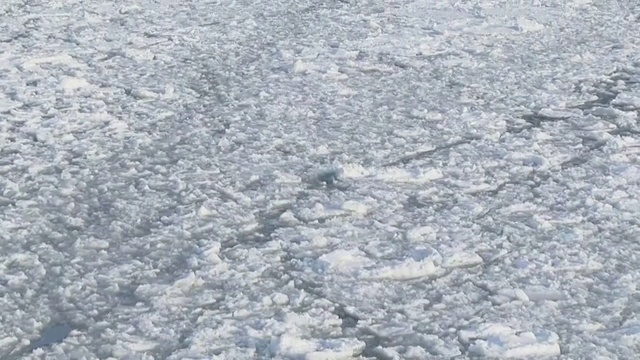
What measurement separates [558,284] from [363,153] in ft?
3.91

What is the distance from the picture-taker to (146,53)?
503cm

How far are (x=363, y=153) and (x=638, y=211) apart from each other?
3.55ft

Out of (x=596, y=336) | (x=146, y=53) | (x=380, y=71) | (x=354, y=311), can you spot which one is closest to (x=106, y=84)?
(x=146, y=53)

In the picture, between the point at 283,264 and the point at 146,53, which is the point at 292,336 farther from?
the point at 146,53

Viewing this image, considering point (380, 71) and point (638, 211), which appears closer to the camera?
point (638, 211)

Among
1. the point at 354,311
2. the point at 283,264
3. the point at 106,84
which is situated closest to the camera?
the point at 354,311

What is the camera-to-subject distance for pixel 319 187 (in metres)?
3.53

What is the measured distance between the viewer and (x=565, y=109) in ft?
14.1

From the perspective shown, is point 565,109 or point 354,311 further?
point 565,109

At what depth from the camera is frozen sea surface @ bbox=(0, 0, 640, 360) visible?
2656 mm

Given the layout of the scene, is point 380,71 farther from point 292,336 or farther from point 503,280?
point 292,336

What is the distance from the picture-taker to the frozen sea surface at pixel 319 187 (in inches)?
105

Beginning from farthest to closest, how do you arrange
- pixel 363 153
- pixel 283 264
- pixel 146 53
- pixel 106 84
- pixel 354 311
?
pixel 146 53 → pixel 106 84 → pixel 363 153 → pixel 283 264 → pixel 354 311

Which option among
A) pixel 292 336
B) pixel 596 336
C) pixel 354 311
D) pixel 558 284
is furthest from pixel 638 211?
pixel 292 336
